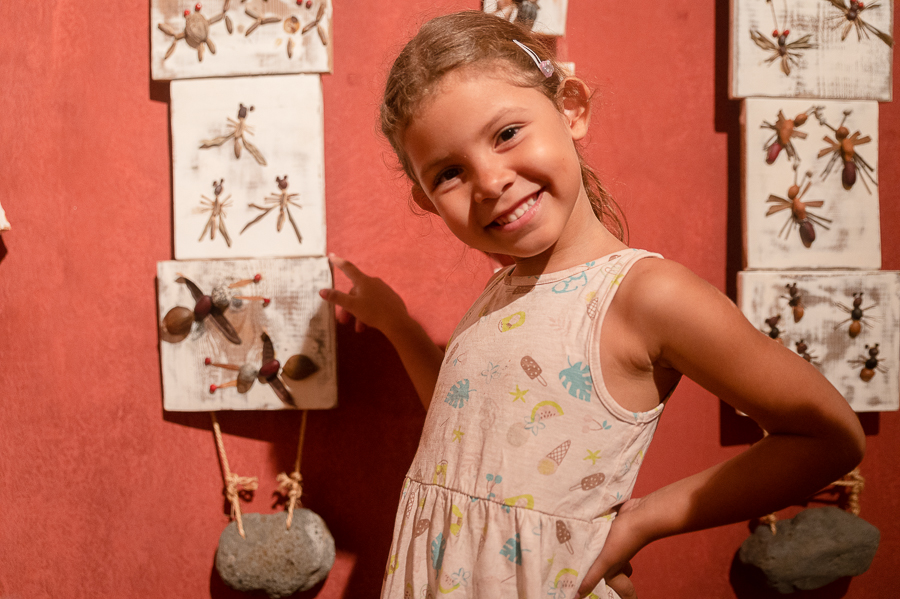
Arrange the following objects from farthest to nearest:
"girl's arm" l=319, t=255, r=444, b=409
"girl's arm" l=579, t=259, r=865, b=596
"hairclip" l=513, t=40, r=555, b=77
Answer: "girl's arm" l=319, t=255, r=444, b=409 < "hairclip" l=513, t=40, r=555, b=77 < "girl's arm" l=579, t=259, r=865, b=596

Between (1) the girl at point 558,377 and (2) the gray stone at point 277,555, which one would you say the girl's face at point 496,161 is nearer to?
(1) the girl at point 558,377

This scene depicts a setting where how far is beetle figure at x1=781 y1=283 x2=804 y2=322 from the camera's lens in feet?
2.99

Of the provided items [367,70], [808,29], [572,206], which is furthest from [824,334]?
[367,70]

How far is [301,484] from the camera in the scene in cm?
98

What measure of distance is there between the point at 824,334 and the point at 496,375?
1.99ft

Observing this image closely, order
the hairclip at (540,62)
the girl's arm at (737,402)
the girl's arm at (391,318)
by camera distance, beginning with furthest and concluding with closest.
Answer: the girl's arm at (391,318) → the hairclip at (540,62) → the girl's arm at (737,402)

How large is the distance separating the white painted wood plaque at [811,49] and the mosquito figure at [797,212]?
137 mm

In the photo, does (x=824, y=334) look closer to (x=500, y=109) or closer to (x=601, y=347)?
(x=601, y=347)

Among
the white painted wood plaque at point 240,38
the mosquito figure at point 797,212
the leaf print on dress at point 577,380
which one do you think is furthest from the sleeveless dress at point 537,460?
the white painted wood plaque at point 240,38

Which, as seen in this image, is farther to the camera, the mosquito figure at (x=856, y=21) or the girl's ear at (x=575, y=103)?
the mosquito figure at (x=856, y=21)

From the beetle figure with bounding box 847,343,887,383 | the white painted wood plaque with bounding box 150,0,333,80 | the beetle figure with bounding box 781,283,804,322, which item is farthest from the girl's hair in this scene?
the beetle figure with bounding box 847,343,887,383

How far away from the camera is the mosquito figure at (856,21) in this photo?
0.92 metres

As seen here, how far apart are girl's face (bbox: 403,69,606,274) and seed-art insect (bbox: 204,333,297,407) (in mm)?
442

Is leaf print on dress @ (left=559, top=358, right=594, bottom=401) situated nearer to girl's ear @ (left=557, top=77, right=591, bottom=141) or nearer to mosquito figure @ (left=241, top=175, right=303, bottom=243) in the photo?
girl's ear @ (left=557, top=77, right=591, bottom=141)
